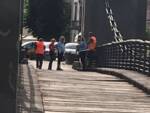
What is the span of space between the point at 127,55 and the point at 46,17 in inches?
2082

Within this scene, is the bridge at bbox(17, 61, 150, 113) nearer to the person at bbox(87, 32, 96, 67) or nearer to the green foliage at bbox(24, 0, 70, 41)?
the person at bbox(87, 32, 96, 67)

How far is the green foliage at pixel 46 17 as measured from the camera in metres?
73.9

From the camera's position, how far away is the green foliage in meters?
73.9

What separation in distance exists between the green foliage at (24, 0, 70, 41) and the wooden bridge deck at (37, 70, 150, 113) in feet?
192

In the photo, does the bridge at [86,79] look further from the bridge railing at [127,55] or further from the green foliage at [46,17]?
the green foliage at [46,17]

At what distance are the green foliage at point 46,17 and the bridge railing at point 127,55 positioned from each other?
44904mm

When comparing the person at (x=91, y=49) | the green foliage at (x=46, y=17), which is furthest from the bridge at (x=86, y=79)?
the green foliage at (x=46, y=17)

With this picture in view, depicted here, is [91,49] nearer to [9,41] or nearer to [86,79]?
[86,79]

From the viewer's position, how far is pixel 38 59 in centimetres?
2930

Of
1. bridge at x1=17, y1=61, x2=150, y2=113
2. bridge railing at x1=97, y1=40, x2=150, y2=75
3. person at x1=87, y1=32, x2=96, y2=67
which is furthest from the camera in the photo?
person at x1=87, y1=32, x2=96, y2=67

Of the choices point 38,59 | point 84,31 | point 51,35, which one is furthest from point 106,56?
A: point 51,35

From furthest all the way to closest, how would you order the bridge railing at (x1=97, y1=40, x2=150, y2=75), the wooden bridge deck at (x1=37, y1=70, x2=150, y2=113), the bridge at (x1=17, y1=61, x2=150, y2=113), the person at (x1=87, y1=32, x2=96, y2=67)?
the person at (x1=87, y1=32, x2=96, y2=67) < the bridge railing at (x1=97, y1=40, x2=150, y2=75) < the wooden bridge deck at (x1=37, y1=70, x2=150, y2=113) < the bridge at (x1=17, y1=61, x2=150, y2=113)

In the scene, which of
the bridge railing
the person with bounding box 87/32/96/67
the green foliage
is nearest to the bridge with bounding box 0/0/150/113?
the bridge railing

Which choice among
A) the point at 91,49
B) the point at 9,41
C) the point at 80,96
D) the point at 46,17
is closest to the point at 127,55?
the point at 91,49
